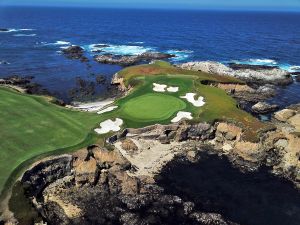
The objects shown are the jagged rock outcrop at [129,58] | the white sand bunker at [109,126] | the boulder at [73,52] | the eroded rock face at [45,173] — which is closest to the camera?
the eroded rock face at [45,173]

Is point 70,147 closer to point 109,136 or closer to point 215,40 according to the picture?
point 109,136

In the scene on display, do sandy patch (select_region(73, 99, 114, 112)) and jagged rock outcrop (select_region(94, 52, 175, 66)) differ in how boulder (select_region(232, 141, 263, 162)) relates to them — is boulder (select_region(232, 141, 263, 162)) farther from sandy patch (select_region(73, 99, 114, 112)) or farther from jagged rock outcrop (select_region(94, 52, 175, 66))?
jagged rock outcrop (select_region(94, 52, 175, 66))

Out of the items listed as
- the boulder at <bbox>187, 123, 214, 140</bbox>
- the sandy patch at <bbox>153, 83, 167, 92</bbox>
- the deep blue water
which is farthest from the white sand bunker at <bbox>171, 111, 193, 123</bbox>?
the deep blue water

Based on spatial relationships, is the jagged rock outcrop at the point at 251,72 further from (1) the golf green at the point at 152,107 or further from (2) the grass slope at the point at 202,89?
(1) the golf green at the point at 152,107

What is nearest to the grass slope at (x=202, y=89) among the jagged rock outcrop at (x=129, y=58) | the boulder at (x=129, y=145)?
the boulder at (x=129, y=145)

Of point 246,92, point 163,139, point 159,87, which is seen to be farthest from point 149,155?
point 246,92

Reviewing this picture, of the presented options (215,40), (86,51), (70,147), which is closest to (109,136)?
(70,147)
